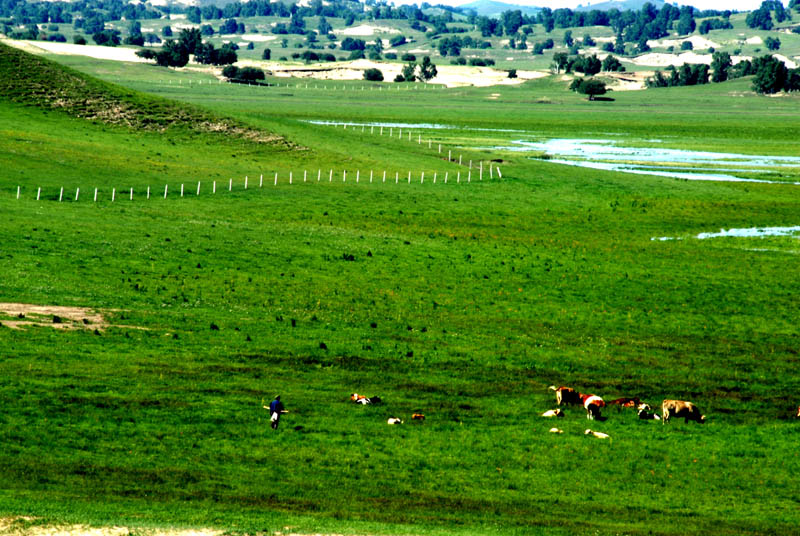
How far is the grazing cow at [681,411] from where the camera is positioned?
114 feet

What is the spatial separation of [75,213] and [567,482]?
49.9 meters

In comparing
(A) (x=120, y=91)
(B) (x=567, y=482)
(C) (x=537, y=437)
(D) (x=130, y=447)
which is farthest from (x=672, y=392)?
(A) (x=120, y=91)

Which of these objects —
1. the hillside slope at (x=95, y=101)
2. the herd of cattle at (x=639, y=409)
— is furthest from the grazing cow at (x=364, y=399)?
the hillside slope at (x=95, y=101)

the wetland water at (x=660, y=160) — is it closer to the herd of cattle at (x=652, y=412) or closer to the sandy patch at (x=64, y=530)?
the herd of cattle at (x=652, y=412)

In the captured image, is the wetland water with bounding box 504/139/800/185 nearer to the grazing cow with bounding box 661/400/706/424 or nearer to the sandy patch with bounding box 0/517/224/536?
the grazing cow with bounding box 661/400/706/424

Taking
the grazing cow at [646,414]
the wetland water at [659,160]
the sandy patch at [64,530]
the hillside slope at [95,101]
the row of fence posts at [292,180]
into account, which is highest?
the hillside slope at [95,101]

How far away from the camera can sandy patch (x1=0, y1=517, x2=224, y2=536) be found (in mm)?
22422

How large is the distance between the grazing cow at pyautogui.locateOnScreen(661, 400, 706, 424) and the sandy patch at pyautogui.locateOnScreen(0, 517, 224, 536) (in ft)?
56.4

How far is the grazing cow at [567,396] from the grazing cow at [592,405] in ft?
2.61

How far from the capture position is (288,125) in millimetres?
135000

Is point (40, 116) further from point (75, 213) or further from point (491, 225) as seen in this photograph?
Answer: point (491, 225)

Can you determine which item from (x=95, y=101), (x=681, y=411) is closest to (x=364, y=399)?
(x=681, y=411)

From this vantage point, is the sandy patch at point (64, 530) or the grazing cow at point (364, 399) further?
the grazing cow at point (364, 399)

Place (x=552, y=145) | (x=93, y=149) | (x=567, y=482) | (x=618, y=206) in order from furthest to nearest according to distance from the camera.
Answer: (x=552, y=145) < (x=93, y=149) < (x=618, y=206) < (x=567, y=482)
